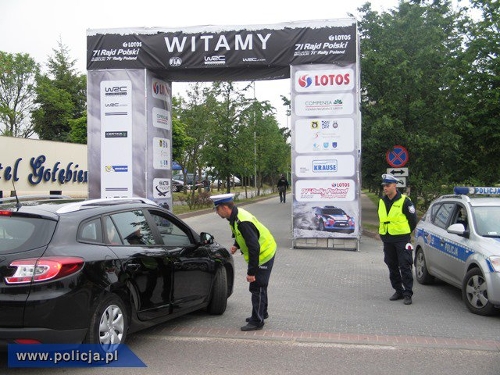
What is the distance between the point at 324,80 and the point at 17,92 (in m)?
37.3

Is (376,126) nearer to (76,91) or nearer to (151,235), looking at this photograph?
(151,235)

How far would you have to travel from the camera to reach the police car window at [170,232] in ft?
20.2

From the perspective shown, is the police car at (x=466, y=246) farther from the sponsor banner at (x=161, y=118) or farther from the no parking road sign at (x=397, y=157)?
the sponsor banner at (x=161, y=118)

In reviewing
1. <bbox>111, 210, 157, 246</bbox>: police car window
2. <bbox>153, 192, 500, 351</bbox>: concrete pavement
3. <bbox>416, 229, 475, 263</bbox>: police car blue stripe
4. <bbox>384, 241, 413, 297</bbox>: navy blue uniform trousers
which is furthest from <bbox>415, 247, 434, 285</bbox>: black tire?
<bbox>111, 210, 157, 246</bbox>: police car window

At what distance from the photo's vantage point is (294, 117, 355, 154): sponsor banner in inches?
526

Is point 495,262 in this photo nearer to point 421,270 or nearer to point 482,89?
point 421,270

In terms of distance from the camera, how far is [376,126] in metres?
19.5

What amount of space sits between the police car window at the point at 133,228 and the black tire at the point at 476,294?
13.7 ft

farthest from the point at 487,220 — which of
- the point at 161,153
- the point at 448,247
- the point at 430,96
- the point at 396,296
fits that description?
the point at 430,96

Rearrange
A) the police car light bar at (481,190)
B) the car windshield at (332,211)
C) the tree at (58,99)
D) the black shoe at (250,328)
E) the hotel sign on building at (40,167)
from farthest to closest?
the tree at (58,99) < the hotel sign on building at (40,167) < the car windshield at (332,211) < the police car light bar at (481,190) < the black shoe at (250,328)

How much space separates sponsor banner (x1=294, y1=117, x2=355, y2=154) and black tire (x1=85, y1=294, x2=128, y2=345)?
351 inches

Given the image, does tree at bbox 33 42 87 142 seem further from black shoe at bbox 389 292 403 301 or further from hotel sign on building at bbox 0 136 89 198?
black shoe at bbox 389 292 403 301

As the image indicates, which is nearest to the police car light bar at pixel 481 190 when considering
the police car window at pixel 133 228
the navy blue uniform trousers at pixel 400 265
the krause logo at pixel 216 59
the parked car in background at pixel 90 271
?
the navy blue uniform trousers at pixel 400 265

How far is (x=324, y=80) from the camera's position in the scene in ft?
44.3
